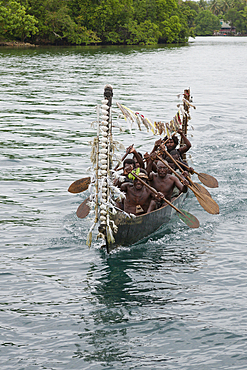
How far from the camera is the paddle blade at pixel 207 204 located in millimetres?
11125

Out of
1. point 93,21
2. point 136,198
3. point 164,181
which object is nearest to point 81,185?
point 136,198

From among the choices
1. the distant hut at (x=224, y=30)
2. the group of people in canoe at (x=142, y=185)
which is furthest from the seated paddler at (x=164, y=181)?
the distant hut at (x=224, y=30)

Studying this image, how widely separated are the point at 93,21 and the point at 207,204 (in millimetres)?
74604

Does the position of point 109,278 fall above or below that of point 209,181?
below

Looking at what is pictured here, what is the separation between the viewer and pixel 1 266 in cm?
931

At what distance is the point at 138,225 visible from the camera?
9852 mm

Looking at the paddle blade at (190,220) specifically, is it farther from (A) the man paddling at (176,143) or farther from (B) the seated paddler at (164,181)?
(A) the man paddling at (176,143)

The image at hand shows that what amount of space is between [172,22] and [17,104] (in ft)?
239

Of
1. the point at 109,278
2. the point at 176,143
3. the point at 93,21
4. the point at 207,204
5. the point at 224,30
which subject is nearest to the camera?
the point at 109,278

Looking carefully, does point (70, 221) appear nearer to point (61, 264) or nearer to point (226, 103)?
point (61, 264)

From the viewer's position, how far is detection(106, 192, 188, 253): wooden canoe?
30.9 feet

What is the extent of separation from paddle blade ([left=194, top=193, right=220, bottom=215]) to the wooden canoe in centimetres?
65

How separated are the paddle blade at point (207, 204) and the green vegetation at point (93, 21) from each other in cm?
5836

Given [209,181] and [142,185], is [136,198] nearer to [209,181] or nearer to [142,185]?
[142,185]
